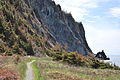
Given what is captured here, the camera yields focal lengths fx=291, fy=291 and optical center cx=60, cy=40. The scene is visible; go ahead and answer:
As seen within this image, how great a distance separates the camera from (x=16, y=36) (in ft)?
407

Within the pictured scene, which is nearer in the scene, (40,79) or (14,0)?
(40,79)

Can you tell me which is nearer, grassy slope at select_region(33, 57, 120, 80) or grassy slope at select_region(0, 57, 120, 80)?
grassy slope at select_region(0, 57, 120, 80)

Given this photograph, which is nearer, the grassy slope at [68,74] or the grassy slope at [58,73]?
the grassy slope at [58,73]

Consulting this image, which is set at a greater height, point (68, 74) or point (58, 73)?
point (58, 73)

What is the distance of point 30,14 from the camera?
17338 centimetres

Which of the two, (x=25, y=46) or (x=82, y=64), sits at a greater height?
(x=25, y=46)

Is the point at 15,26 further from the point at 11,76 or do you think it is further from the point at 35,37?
the point at 11,76

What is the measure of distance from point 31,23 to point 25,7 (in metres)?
13.3

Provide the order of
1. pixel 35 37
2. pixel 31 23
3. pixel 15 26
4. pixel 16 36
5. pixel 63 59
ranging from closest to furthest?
pixel 63 59, pixel 16 36, pixel 15 26, pixel 35 37, pixel 31 23

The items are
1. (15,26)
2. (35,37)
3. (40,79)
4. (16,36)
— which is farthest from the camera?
(35,37)

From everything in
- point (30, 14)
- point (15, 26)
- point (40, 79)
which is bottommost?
point (40, 79)

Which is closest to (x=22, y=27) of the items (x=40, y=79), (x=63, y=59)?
(x=63, y=59)

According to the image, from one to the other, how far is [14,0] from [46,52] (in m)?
35.3

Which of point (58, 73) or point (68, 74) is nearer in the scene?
point (58, 73)
